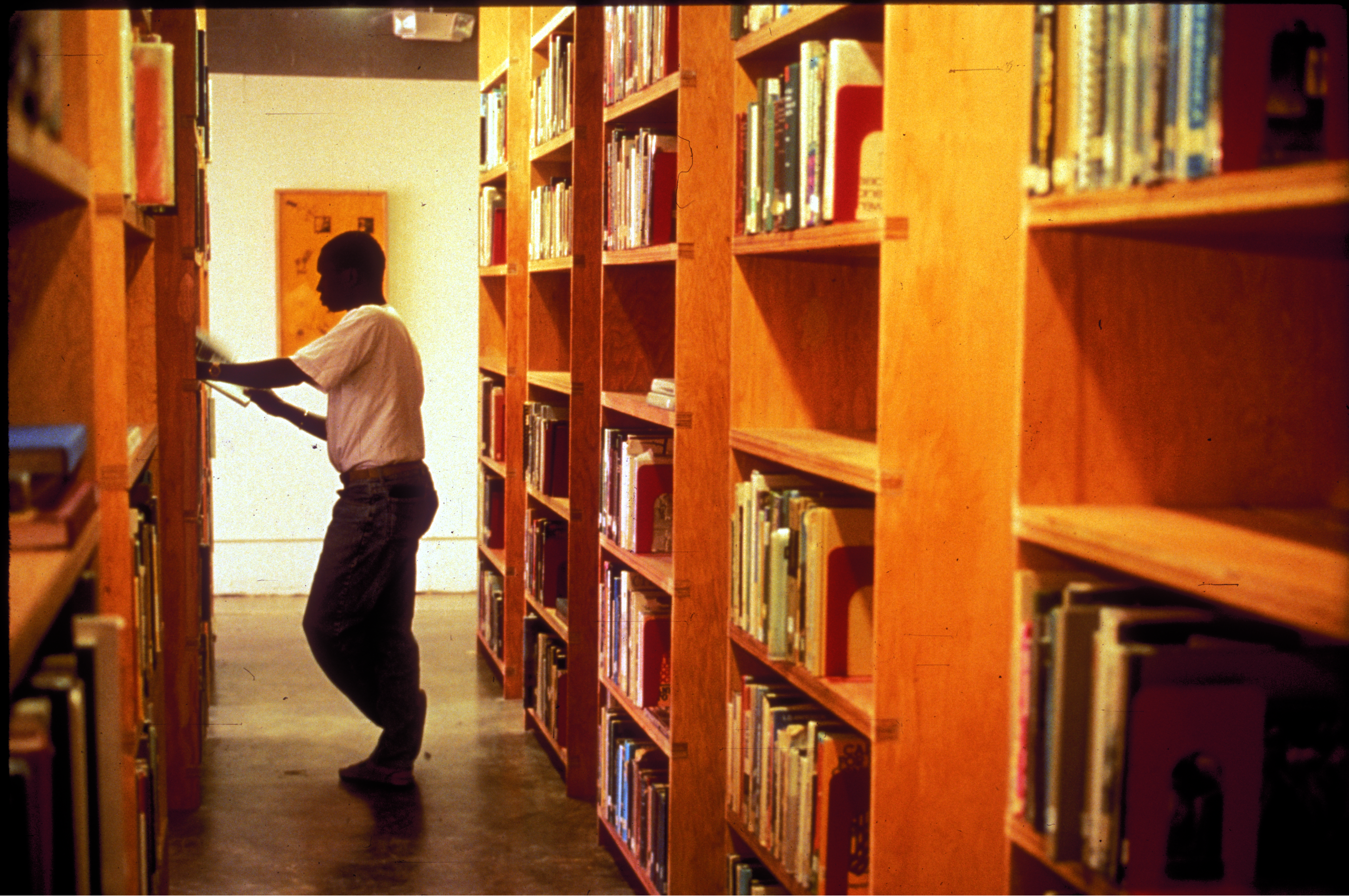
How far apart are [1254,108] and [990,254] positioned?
634 mm

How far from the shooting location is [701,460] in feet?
9.16

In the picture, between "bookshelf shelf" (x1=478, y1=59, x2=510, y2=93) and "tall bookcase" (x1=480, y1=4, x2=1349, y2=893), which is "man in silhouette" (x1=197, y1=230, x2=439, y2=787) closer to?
"tall bookcase" (x1=480, y1=4, x2=1349, y2=893)

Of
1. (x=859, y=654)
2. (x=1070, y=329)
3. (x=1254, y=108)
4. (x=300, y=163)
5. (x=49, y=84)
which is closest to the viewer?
(x=1254, y=108)

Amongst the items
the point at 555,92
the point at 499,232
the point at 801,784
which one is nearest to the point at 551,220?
the point at 555,92

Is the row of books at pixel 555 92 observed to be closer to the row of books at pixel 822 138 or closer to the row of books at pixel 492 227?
the row of books at pixel 492 227

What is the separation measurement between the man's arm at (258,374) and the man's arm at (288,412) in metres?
0.33

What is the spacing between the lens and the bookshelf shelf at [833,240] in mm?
1776

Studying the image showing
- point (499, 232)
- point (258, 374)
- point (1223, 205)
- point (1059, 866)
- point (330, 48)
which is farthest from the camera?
point (330, 48)

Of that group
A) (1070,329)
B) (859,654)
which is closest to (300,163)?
(859,654)

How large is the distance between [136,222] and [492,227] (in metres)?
3.53

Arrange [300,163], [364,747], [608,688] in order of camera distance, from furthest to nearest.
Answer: [300,163] < [364,747] < [608,688]

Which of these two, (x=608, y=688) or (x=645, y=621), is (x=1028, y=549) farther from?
(x=608, y=688)

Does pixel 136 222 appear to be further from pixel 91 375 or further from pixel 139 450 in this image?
pixel 91 375

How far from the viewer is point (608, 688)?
3535mm
